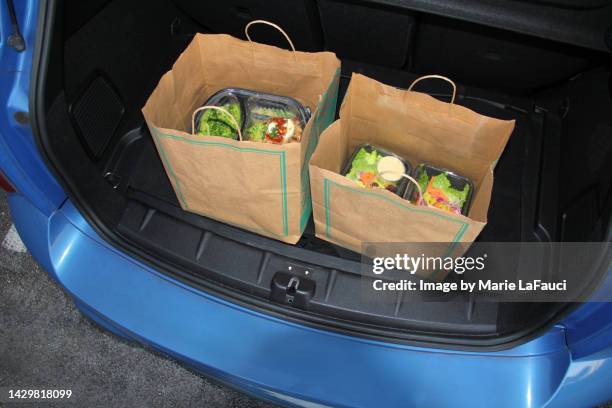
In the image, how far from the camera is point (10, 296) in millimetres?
1567

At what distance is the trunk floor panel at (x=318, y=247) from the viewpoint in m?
1.00

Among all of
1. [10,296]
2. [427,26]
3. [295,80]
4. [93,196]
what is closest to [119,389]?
[10,296]

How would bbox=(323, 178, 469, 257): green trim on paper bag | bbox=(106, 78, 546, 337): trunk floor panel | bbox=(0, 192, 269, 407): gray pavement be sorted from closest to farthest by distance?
1. bbox=(323, 178, 469, 257): green trim on paper bag
2. bbox=(106, 78, 546, 337): trunk floor panel
3. bbox=(0, 192, 269, 407): gray pavement

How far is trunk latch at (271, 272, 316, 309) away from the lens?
102 cm

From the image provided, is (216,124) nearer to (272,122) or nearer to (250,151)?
(272,122)

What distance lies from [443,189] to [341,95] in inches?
15.8

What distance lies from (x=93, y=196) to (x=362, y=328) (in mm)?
623

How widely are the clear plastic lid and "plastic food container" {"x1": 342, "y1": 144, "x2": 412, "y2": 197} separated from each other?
0.14 metres

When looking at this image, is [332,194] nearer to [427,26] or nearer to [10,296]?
[427,26]

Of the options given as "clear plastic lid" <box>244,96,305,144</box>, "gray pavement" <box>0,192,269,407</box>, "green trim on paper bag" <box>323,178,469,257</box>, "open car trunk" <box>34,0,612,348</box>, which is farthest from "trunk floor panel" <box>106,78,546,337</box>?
"gray pavement" <box>0,192,269,407</box>

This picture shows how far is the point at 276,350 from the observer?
972 millimetres

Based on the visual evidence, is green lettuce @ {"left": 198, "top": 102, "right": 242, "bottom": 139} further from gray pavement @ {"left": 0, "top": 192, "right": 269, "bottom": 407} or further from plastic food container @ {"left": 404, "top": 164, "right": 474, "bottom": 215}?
gray pavement @ {"left": 0, "top": 192, "right": 269, "bottom": 407}

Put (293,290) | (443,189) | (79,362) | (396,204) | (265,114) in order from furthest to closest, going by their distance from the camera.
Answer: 1. (79,362)
2. (265,114)
3. (443,189)
4. (293,290)
5. (396,204)

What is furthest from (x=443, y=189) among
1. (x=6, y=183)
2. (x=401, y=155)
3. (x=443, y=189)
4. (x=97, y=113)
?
(x=6, y=183)
